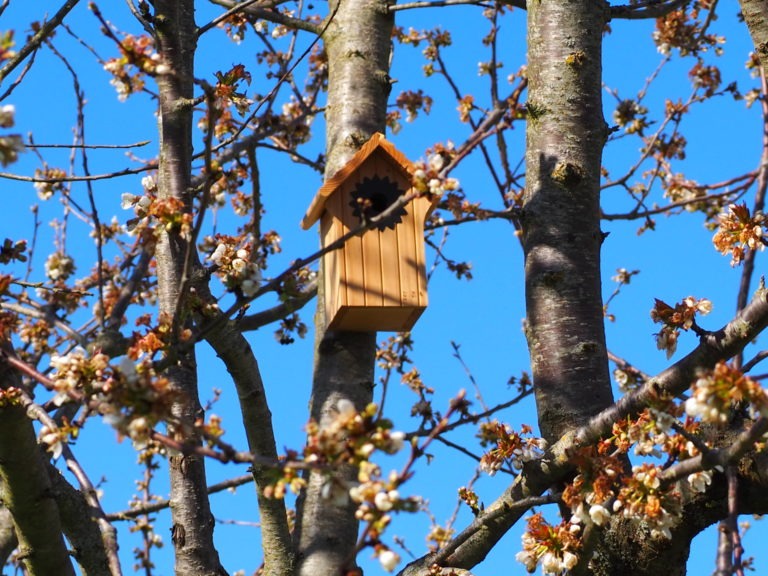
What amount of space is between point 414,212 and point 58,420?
1.62 metres

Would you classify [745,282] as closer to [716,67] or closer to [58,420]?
[58,420]

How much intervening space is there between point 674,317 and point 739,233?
0.34 meters

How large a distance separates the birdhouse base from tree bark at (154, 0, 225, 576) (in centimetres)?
59

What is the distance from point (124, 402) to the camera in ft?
6.70

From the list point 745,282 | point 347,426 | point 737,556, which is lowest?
point 737,556

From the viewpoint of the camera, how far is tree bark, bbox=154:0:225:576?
129 inches

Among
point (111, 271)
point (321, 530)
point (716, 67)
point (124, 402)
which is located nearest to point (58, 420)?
point (321, 530)

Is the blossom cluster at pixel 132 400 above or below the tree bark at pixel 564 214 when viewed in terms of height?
below

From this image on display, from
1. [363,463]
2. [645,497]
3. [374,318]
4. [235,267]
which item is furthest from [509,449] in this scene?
[363,463]

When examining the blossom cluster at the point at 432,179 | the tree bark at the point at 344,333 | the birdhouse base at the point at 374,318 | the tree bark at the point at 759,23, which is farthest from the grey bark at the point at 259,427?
the tree bark at the point at 759,23

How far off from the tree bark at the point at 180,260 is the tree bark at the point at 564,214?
4.04 feet

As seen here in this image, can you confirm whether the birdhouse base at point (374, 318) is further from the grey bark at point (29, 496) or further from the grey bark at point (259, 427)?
the grey bark at point (29, 496)

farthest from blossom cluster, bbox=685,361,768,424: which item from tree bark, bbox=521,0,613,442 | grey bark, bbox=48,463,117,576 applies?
grey bark, bbox=48,463,117,576

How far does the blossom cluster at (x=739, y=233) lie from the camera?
10.2 ft
